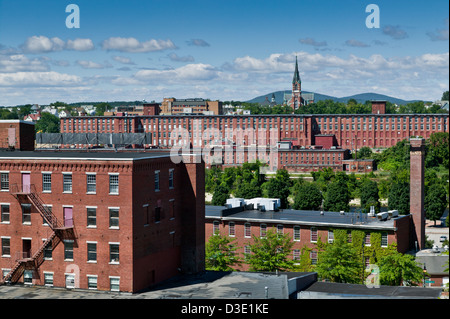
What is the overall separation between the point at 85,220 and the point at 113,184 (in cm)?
310

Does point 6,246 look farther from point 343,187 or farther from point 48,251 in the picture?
point 343,187

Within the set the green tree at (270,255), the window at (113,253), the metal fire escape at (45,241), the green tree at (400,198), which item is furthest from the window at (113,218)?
the green tree at (400,198)

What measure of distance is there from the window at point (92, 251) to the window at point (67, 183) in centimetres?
379

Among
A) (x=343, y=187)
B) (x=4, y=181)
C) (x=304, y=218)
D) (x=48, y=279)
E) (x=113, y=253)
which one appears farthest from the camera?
(x=343, y=187)

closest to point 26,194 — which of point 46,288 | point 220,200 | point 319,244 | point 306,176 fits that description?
point 46,288

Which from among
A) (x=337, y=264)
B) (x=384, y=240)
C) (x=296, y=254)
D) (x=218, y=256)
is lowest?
(x=296, y=254)

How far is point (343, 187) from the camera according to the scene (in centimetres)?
10975

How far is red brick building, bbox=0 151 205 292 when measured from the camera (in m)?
39.6

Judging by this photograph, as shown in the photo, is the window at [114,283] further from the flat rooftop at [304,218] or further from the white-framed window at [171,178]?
the flat rooftop at [304,218]

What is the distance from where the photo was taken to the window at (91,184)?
1577 inches

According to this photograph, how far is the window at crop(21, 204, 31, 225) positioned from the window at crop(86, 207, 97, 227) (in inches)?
185

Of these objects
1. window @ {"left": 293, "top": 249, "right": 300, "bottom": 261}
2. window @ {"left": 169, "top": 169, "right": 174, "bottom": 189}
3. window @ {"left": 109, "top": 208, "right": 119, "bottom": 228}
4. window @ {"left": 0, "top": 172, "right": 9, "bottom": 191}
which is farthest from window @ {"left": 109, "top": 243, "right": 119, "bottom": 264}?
window @ {"left": 293, "top": 249, "right": 300, "bottom": 261}

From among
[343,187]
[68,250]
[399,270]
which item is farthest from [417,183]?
[68,250]

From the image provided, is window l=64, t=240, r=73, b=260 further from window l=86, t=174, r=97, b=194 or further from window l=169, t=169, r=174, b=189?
window l=169, t=169, r=174, b=189
